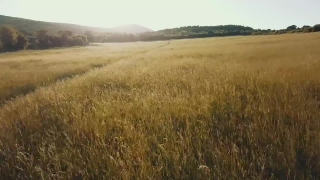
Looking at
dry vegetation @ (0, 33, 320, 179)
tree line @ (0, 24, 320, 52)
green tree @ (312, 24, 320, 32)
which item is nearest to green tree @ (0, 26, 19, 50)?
tree line @ (0, 24, 320, 52)

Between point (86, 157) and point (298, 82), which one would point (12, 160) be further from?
point (298, 82)

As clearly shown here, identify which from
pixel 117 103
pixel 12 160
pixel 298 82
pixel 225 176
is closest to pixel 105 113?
pixel 117 103

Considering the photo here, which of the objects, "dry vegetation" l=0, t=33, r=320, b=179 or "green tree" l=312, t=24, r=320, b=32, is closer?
"dry vegetation" l=0, t=33, r=320, b=179

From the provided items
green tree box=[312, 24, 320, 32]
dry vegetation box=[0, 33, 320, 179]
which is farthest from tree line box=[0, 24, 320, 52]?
dry vegetation box=[0, 33, 320, 179]

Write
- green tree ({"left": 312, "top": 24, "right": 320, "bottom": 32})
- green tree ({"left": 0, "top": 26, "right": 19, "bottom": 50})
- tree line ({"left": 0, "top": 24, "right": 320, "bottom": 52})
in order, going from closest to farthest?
Answer: green tree ({"left": 0, "top": 26, "right": 19, "bottom": 50}) < tree line ({"left": 0, "top": 24, "right": 320, "bottom": 52}) < green tree ({"left": 312, "top": 24, "right": 320, "bottom": 32})

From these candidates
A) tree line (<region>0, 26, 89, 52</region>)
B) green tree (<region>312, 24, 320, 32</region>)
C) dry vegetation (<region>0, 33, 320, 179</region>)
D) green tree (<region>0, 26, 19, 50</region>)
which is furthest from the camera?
green tree (<region>312, 24, 320, 32</region>)

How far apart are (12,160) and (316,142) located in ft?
13.3

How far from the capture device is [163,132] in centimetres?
394

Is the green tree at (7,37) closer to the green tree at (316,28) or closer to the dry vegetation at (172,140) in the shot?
the dry vegetation at (172,140)

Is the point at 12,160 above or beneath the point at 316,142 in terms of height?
beneath

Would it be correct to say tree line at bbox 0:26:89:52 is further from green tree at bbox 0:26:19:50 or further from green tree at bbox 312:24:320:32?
green tree at bbox 312:24:320:32

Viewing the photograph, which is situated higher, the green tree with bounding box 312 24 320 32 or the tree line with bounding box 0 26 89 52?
the green tree with bounding box 312 24 320 32

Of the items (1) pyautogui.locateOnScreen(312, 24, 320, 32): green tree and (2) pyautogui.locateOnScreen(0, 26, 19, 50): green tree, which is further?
(1) pyautogui.locateOnScreen(312, 24, 320, 32): green tree

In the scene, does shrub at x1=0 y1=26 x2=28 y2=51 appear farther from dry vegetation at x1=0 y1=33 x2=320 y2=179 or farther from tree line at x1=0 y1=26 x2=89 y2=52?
dry vegetation at x1=0 y1=33 x2=320 y2=179
